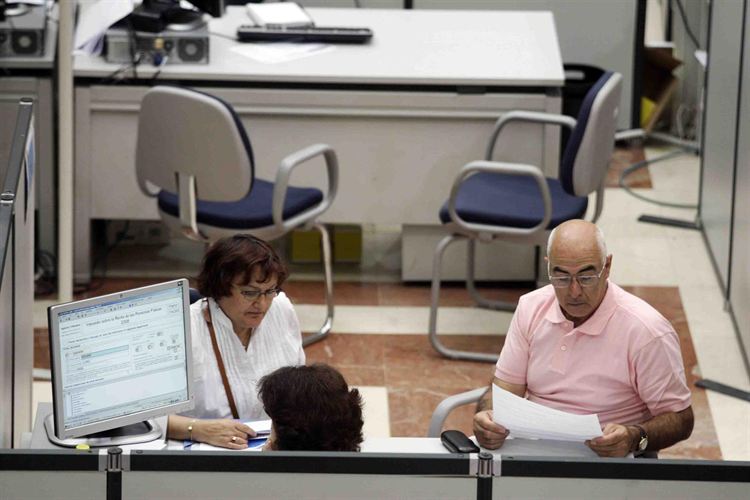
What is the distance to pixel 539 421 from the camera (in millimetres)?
2697

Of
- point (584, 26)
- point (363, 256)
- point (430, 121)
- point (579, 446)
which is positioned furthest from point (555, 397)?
point (584, 26)

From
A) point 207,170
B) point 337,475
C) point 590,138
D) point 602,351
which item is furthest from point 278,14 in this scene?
point 337,475

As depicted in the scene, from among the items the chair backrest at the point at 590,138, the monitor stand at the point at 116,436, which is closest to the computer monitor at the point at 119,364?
the monitor stand at the point at 116,436

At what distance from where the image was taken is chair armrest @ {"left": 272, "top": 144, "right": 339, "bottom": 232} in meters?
4.88

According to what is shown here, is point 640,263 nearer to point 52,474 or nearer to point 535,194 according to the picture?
point 535,194

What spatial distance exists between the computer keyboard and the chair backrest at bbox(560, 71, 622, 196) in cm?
135

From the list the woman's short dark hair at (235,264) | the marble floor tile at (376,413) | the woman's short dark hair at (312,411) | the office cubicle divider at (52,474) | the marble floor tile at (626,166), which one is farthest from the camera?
the marble floor tile at (626,166)

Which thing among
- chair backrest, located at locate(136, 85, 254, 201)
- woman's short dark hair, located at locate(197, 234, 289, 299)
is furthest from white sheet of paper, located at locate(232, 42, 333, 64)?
woman's short dark hair, located at locate(197, 234, 289, 299)

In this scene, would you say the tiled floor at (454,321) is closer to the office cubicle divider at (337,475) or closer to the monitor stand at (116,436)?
the monitor stand at (116,436)

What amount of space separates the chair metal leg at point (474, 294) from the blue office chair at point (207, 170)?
722mm

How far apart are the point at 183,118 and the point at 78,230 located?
44.6 inches

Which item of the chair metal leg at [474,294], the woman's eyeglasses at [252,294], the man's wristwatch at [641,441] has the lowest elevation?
the chair metal leg at [474,294]

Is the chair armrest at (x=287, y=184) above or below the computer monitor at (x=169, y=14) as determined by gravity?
below

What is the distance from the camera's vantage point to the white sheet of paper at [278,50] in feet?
18.7
